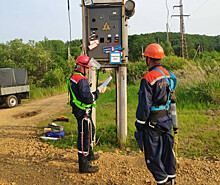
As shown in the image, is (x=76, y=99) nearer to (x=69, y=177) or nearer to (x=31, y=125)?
(x=69, y=177)

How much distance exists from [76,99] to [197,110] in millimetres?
6167

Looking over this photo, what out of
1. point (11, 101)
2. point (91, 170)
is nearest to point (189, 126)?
point (91, 170)

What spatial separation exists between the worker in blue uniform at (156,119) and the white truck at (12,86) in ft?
36.7

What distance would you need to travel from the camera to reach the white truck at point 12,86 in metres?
12.6

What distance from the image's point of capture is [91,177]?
426 centimetres

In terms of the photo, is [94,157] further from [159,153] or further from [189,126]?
[189,126]

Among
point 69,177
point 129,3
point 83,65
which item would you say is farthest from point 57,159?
point 129,3

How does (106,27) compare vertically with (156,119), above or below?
above

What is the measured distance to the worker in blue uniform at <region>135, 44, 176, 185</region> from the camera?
10.3 feet

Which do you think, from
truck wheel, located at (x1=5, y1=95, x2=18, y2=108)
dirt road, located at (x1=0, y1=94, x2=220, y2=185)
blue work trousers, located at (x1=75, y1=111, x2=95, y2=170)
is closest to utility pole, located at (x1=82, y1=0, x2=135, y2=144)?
blue work trousers, located at (x1=75, y1=111, x2=95, y2=170)

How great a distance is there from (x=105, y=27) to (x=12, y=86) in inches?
377

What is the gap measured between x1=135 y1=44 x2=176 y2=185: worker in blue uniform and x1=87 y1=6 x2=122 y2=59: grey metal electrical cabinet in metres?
2.18

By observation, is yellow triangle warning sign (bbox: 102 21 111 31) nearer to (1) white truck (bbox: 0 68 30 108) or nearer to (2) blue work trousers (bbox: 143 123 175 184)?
(2) blue work trousers (bbox: 143 123 175 184)

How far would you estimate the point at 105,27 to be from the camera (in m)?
5.36
